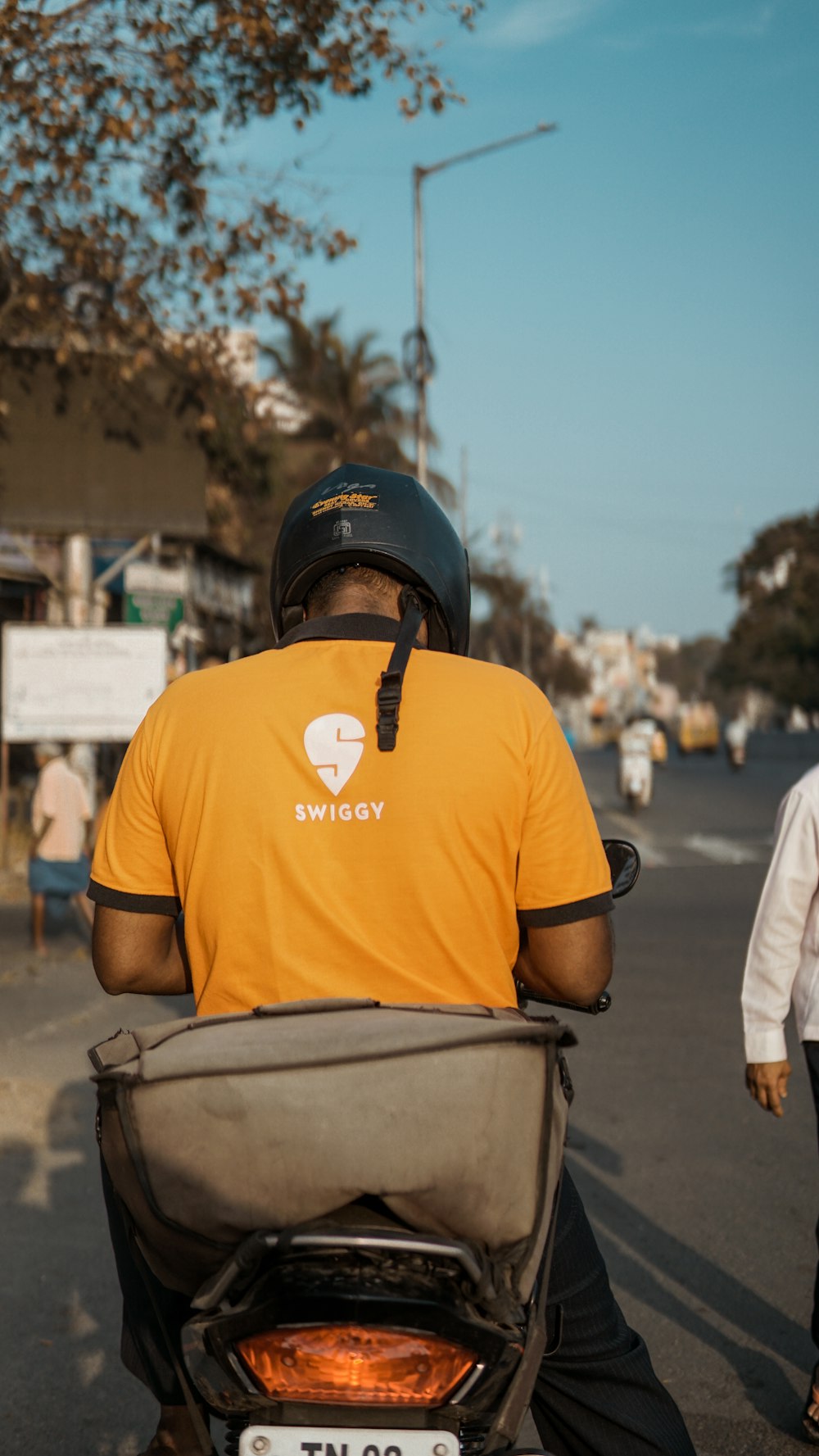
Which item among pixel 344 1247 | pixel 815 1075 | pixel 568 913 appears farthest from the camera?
pixel 815 1075

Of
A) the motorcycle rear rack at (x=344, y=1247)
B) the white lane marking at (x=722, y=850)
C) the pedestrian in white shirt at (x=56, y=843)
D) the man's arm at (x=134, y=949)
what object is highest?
the man's arm at (x=134, y=949)

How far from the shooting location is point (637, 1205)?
216 inches

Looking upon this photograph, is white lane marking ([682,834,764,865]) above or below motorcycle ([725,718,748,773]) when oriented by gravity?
below

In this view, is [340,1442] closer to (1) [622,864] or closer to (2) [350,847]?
(2) [350,847]

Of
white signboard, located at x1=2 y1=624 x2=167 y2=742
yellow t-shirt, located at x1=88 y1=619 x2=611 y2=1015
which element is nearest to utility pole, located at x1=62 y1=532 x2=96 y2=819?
white signboard, located at x1=2 y1=624 x2=167 y2=742

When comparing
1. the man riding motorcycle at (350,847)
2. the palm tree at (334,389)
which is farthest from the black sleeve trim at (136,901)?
the palm tree at (334,389)

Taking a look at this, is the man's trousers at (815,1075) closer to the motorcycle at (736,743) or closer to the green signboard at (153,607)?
the green signboard at (153,607)

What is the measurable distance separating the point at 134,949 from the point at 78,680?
41.7 feet

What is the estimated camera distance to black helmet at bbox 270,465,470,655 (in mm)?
2385

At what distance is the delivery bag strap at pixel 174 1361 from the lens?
1.86 metres

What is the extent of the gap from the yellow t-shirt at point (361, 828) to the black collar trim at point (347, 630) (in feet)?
0.25

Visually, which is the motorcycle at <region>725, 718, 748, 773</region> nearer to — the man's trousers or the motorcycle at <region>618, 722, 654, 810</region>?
the motorcycle at <region>618, 722, 654, 810</region>

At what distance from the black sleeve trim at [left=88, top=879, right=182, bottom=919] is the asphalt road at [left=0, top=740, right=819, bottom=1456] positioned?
2.00 m

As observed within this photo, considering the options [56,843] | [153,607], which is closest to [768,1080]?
[56,843]
